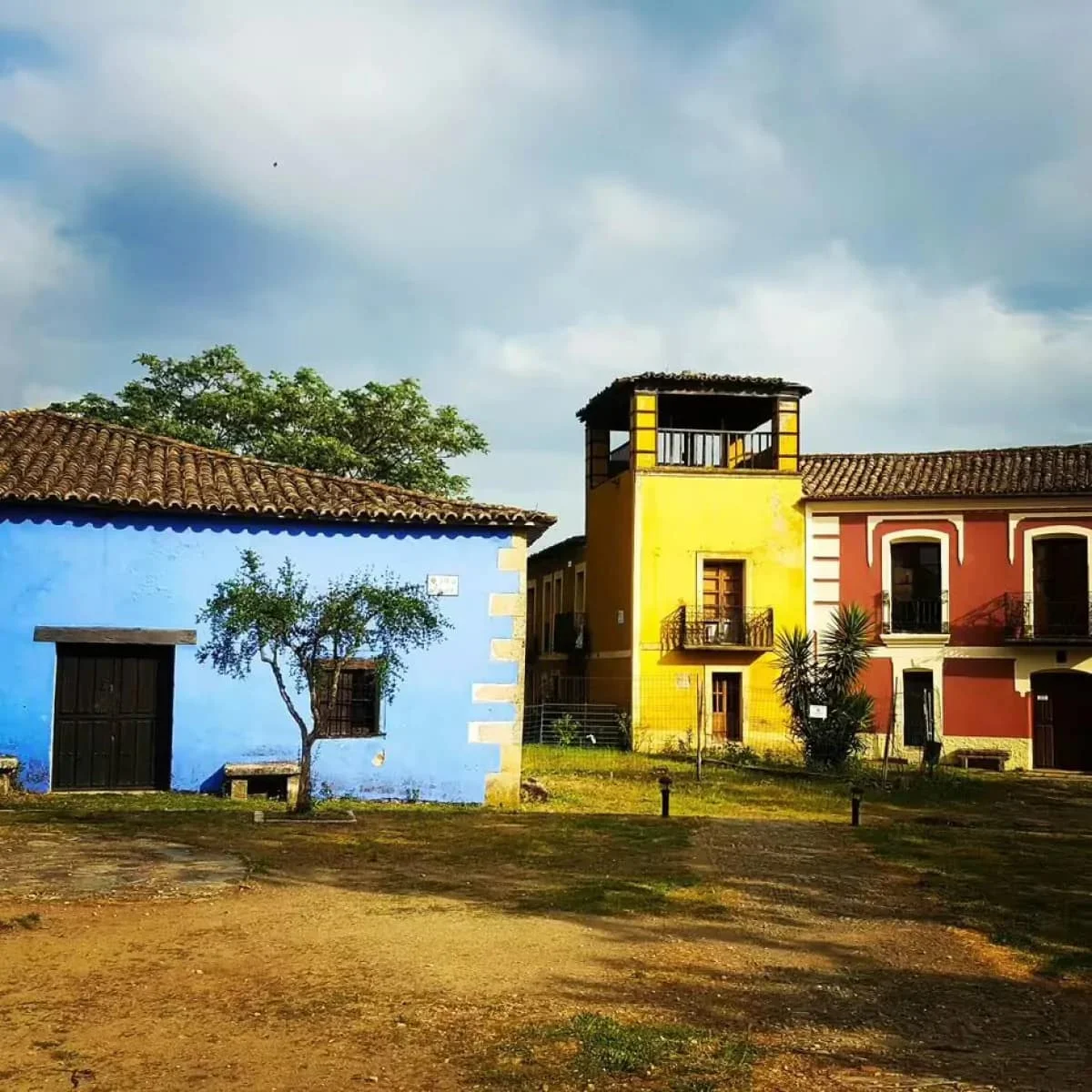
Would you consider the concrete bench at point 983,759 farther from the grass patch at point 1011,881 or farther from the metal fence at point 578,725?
the grass patch at point 1011,881

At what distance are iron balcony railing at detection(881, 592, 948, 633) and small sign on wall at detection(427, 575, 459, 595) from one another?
1421cm

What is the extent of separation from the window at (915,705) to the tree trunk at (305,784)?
16.5m

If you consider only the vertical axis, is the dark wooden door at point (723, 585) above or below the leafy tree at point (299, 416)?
below

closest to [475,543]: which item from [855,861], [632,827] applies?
[632,827]

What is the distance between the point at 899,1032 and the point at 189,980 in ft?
11.3

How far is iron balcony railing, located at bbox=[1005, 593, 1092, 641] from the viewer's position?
25.8 metres

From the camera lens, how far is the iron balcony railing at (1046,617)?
25.8 m

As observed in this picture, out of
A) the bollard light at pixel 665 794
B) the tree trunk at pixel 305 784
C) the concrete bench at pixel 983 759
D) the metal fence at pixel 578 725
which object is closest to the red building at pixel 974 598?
the concrete bench at pixel 983 759

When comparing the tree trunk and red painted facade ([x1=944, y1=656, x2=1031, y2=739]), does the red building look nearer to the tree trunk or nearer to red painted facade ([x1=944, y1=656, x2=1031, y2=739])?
red painted facade ([x1=944, y1=656, x2=1031, y2=739])

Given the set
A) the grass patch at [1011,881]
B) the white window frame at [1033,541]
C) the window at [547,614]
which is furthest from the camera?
the window at [547,614]

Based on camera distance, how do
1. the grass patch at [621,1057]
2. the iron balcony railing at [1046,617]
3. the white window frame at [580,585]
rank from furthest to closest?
the white window frame at [580,585] → the iron balcony railing at [1046,617] → the grass patch at [621,1057]

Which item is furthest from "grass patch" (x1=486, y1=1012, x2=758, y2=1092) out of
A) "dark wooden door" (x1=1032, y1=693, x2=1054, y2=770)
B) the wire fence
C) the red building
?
"dark wooden door" (x1=1032, y1=693, x2=1054, y2=770)

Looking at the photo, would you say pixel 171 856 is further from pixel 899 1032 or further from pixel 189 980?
pixel 899 1032

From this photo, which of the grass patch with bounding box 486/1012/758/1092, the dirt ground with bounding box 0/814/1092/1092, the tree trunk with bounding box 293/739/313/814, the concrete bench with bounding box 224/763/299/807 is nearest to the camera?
the grass patch with bounding box 486/1012/758/1092
